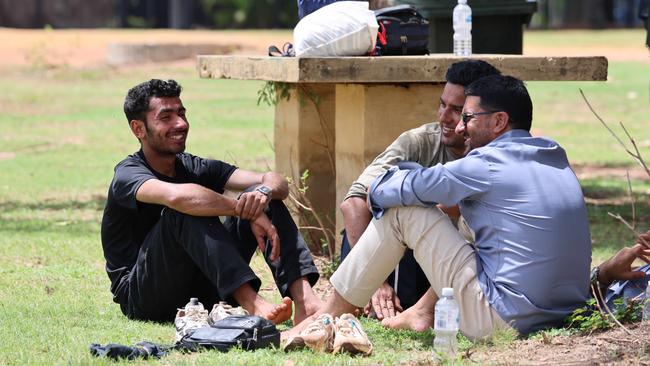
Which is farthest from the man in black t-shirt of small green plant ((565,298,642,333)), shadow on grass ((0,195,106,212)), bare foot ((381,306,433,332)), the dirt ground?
the dirt ground

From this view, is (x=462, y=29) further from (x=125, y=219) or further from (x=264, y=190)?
(x=125, y=219)

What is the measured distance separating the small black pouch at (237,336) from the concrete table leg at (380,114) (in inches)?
82.8

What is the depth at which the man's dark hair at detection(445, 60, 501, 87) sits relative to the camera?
552 centimetres

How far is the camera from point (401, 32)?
6793 millimetres

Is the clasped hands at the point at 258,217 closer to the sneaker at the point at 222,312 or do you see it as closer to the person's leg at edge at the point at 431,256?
the sneaker at the point at 222,312

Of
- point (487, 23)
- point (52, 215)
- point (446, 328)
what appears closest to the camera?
point (446, 328)

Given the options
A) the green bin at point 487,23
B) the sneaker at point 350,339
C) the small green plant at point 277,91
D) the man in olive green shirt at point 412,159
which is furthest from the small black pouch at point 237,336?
the green bin at point 487,23

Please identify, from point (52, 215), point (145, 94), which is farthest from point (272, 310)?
point (52, 215)

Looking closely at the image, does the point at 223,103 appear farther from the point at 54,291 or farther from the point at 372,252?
the point at 372,252

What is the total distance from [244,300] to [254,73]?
1973 millimetres

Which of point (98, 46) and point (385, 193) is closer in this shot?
point (385, 193)

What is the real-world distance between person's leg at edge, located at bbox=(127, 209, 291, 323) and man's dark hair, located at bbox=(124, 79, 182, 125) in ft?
2.04

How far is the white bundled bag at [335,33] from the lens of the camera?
642 cm

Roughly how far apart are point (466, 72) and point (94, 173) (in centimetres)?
765
